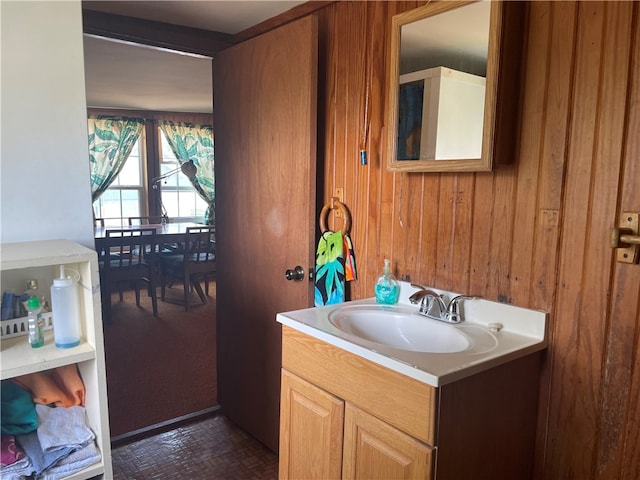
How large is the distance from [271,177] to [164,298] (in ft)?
11.2

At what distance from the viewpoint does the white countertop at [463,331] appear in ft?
3.69

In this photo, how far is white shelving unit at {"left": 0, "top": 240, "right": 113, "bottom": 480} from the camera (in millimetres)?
1190

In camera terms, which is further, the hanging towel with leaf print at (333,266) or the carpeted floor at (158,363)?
the carpeted floor at (158,363)

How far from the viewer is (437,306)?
1.52 meters

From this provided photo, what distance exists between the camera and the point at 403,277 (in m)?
1.71

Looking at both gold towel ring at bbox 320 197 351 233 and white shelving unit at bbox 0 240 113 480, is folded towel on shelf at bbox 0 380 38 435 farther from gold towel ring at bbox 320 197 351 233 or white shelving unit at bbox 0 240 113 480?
gold towel ring at bbox 320 197 351 233

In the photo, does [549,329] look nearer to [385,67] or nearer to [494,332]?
[494,332]

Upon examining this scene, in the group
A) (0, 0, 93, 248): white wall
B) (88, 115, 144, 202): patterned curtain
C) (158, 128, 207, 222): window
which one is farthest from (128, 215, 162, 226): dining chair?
(0, 0, 93, 248): white wall

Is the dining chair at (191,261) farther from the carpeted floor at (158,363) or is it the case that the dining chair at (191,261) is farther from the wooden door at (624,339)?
the wooden door at (624,339)

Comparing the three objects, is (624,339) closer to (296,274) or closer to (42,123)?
(296,274)

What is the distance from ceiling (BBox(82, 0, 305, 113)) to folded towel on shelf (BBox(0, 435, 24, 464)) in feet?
5.39

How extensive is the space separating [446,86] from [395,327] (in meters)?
0.78

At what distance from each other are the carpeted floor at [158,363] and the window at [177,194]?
1699 mm

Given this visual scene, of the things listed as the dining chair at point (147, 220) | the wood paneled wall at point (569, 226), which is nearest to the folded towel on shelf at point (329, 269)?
the wood paneled wall at point (569, 226)
